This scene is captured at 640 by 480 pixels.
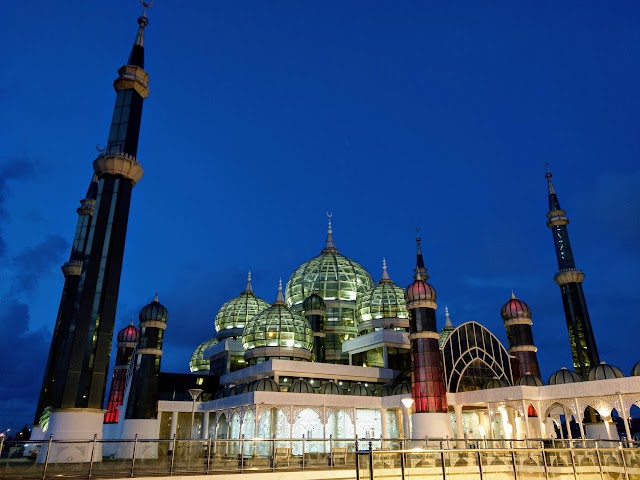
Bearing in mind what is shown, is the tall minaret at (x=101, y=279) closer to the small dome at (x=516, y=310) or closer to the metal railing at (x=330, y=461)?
the metal railing at (x=330, y=461)

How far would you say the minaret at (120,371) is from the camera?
57625 millimetres

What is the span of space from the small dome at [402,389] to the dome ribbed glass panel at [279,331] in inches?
381

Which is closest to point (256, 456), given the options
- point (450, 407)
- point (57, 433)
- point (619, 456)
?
point (57, 433)

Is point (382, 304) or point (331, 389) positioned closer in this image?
point (331, 389)

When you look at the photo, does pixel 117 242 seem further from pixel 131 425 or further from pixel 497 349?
pixel 497 349

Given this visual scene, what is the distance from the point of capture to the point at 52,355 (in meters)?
46.7

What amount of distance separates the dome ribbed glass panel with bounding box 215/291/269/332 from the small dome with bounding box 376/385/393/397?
20.9 m

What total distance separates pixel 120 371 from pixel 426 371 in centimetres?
3801

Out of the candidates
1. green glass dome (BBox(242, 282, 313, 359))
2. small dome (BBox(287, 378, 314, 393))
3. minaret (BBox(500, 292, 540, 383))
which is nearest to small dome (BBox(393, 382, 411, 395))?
small dome (BBox(287, 378, 314, 393))

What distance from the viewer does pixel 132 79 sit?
38969mm

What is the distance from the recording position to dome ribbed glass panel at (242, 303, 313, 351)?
163 ft

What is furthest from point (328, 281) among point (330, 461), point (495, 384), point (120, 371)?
point (330, 461)

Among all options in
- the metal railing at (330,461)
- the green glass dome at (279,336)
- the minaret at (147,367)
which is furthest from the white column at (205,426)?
the metal railing at (330,461)

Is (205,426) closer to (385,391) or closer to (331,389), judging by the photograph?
(331,389)
